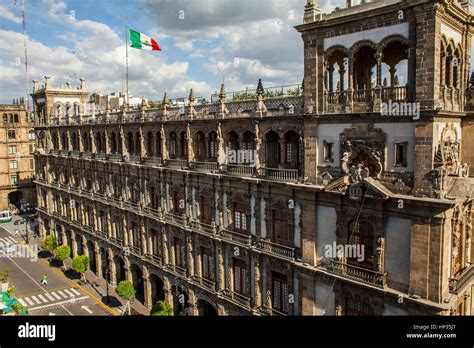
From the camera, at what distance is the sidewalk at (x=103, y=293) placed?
47125mm

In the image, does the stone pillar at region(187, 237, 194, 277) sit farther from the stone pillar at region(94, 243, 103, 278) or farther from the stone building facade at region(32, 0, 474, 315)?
the stone pillar at region(94, 243, 103, 278)

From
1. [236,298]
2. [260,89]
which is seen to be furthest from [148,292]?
[260,89]

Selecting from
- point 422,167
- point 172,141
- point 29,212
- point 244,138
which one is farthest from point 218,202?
point 29,212

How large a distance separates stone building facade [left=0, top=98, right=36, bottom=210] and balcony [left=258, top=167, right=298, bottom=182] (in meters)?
77.3

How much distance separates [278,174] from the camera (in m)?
30.1

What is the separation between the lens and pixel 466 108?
26344mm

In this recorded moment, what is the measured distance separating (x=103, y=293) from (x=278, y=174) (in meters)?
33.4

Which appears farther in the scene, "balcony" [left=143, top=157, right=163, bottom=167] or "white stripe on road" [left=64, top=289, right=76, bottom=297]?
"white stripe on road" [left=64, top=289, right=76, bottom=297]

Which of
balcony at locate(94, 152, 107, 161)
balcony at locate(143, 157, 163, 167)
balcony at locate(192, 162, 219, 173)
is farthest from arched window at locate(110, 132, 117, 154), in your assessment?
balcony at locate(192, 162, 219, 173)

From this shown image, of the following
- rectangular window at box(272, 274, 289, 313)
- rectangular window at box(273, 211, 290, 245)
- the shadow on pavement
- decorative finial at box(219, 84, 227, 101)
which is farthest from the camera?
the shadow on pavement

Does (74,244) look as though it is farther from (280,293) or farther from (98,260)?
(280,293)

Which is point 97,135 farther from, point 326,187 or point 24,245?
point 326,187

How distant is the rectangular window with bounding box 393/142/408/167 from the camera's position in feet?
75.6
